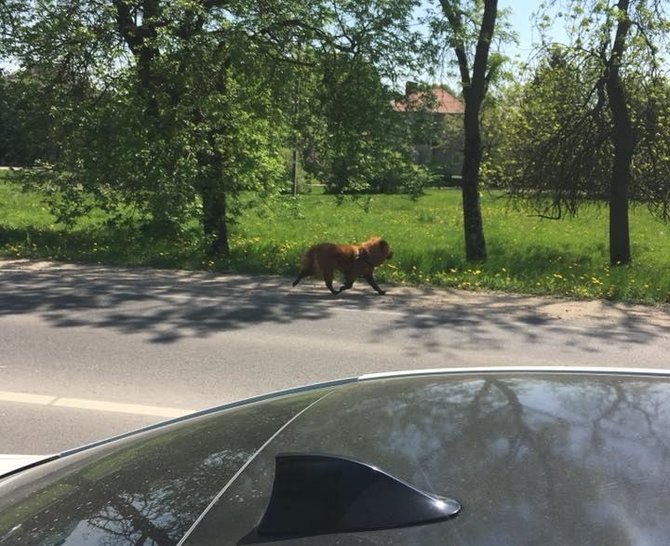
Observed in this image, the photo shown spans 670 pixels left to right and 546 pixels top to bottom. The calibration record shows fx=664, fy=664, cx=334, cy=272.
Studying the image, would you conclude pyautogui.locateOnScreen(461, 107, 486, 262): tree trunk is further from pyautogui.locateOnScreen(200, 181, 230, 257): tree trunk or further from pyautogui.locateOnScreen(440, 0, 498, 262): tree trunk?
pyautogui.locateOnScreen(200, 181, 230, 257): tree trunk

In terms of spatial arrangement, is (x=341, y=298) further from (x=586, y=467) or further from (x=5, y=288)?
(x=586, y=467)

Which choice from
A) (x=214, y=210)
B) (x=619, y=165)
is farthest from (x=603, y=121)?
(x=214, y=210)

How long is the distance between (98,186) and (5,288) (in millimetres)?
4468

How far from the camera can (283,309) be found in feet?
30.1

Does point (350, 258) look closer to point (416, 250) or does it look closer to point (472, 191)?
point (416, 250)

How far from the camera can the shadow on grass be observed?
7609 millimetres

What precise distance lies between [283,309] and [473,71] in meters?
7.26

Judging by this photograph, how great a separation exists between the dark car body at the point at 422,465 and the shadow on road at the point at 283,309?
503cm

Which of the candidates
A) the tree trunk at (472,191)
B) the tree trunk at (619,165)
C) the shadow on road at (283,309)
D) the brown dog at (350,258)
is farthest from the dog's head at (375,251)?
the tree trunk at (619,165)

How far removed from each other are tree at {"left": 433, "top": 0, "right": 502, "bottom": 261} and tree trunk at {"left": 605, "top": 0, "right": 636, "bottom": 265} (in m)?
2.51

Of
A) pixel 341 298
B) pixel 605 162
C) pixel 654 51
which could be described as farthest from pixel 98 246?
pixel 654 51

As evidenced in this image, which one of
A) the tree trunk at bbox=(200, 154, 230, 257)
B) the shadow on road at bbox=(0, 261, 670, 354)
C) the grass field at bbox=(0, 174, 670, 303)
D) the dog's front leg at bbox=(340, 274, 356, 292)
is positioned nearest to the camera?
the shadow on road at bbox=(0, 261, 670, 354)

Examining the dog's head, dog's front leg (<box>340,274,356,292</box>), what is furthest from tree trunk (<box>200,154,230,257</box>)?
the dog's head

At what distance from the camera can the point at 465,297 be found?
10719mm
